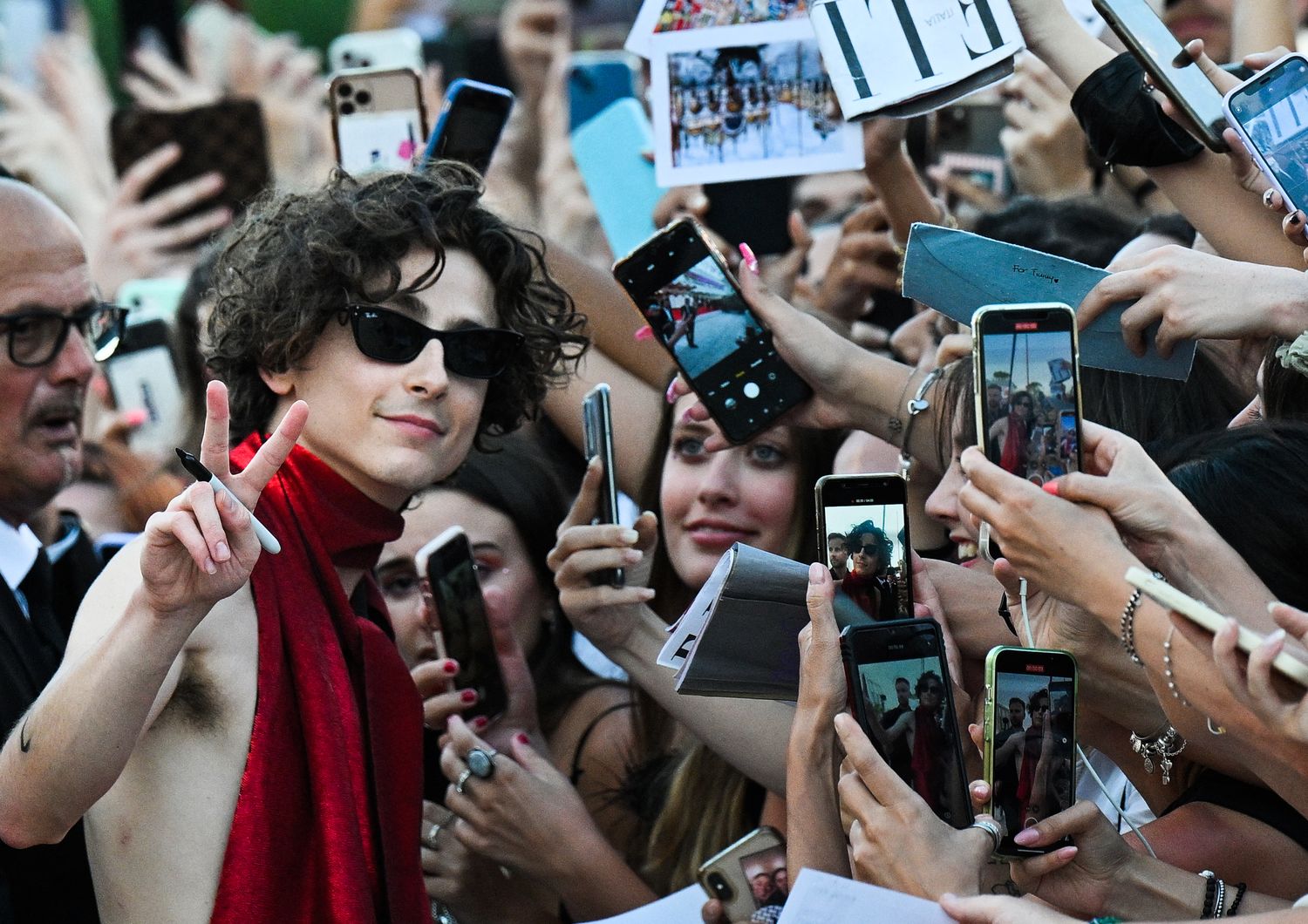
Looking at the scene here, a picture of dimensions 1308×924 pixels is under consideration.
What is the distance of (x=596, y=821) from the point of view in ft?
11.5

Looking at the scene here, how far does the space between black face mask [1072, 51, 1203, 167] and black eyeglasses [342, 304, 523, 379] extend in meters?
1.08

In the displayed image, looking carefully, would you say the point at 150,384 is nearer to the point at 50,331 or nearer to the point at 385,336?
the point at 50,331

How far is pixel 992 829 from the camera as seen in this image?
223 cm

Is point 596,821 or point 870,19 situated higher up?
point 870,19

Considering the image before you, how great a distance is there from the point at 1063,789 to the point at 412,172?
1.68 metres

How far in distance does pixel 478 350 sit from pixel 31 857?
116 centimetres

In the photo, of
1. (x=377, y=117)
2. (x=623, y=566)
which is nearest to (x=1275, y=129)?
(x=623, y=566)

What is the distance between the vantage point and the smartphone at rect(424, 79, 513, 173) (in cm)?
351

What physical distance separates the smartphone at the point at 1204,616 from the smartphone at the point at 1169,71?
1.05 meters

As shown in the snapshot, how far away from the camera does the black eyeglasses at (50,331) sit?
3.18m

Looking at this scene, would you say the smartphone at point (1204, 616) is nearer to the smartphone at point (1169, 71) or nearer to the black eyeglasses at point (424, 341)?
the smartphone at point (1169, 71)

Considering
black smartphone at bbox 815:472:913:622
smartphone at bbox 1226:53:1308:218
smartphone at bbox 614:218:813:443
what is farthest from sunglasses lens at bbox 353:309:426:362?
smartphone at bbox 1226:53:1308:218

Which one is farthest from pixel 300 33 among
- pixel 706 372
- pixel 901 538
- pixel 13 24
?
pixel 901 538

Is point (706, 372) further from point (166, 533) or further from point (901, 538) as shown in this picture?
point (166, 533)
